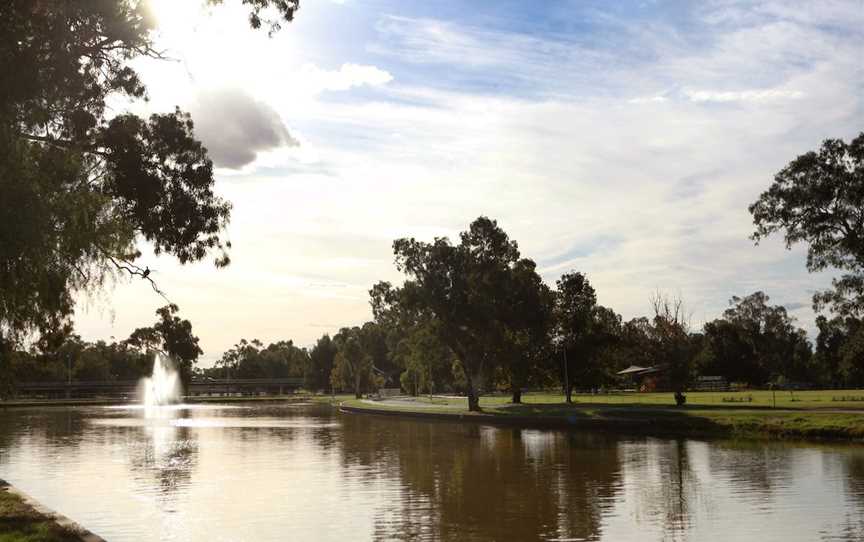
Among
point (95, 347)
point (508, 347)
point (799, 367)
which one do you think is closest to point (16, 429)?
point (508, 347)

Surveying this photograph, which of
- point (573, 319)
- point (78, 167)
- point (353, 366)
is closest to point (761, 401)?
point (573, 319)

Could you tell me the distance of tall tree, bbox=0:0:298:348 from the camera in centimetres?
1567

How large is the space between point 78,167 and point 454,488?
1392 cm

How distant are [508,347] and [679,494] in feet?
147

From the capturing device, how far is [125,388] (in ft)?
530

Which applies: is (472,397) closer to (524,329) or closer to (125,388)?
(524,329)

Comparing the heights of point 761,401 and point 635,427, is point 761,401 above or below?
above

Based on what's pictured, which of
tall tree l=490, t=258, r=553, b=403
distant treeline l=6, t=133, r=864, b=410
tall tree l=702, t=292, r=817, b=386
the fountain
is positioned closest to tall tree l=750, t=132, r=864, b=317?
distant treeline l=6, t=133, r=864, b=410

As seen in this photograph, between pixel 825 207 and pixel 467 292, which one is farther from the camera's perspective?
pixel 467 292

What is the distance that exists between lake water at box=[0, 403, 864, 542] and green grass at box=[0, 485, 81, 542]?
5.40 feet

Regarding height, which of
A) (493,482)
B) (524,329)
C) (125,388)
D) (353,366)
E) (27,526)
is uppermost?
(524,329)

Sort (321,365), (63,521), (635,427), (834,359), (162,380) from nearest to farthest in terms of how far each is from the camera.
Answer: (63,521) < (635,427) < (834,359) < (162,380) < (321,365)

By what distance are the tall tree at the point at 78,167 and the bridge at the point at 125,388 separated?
120847 mm

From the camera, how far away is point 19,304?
17.5 meters
